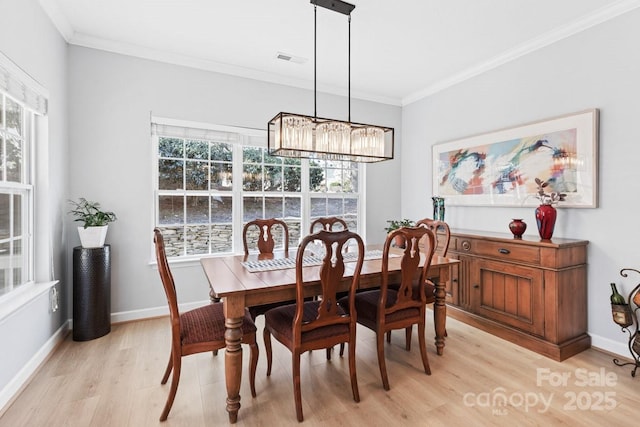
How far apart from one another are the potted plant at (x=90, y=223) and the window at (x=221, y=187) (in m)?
0.58

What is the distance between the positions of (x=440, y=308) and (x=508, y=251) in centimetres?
91

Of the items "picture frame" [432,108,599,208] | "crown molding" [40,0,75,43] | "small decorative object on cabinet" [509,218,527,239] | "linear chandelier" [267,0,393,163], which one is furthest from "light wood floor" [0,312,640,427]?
"crown molding" [40,0,75,43]

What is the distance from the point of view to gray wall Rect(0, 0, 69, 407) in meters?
2.05

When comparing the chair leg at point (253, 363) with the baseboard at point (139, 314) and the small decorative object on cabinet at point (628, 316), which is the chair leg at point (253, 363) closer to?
the baseboard at point (139, 314)

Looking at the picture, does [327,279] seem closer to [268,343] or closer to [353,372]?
[353,372]

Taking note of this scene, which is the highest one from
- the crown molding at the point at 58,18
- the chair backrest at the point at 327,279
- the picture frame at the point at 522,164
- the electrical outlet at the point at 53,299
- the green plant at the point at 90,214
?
the crown molding at the point at 58,18

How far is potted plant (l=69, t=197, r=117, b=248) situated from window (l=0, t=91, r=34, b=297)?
406mm

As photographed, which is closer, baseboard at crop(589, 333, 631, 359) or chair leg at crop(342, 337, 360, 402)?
chair leg at crop(342, 337, 360, 402)

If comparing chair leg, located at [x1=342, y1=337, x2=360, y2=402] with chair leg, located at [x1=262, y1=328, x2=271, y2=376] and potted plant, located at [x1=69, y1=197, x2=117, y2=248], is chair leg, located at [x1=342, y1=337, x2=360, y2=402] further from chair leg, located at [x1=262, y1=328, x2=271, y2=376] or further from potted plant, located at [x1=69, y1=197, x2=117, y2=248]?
potted plant, located at [x1=69, y1=197, x2=117, y2=248]

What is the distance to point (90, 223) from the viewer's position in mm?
2916

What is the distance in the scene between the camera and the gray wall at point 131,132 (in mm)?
3131

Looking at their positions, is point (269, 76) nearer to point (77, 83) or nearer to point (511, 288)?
point (77, 83)

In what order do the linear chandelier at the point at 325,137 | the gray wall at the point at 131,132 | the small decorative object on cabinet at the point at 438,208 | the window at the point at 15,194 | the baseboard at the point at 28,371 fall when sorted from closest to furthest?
the baseboard at the point at 28,371
the window at the point at 15,194
the linear chandelier at the point at 325,137
the gray wall at the point at 131,132
the small decorative object on cabinet at the point at 438,208

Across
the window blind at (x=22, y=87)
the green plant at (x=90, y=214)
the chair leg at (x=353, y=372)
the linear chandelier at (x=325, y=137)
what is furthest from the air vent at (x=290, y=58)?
the chair leg at (x=353, y=372)
